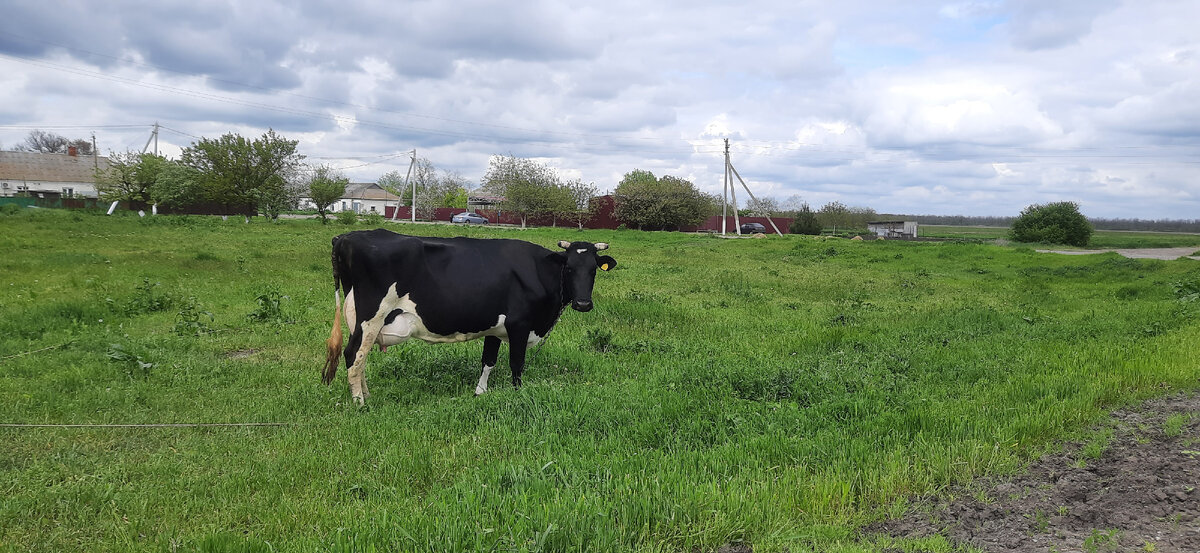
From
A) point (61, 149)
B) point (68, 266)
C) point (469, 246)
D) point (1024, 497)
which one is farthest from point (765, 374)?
point (61, 149)

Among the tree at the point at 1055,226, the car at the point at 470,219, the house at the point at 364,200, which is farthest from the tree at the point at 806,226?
the house at the point at 364,200

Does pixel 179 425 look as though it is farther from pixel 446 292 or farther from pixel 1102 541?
pixel 1102 541

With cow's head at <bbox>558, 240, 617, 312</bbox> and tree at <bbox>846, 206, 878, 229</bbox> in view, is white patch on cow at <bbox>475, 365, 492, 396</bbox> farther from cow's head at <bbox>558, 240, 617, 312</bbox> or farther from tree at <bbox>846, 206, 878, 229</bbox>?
tree at <bbox>846, 206, 878, 229</bbox>

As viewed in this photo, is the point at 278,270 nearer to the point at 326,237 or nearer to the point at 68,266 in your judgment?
the point at 68,266

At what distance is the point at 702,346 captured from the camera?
9422 mm

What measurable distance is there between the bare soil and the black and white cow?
4.19 m

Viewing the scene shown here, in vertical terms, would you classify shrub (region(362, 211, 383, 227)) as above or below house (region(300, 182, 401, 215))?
below

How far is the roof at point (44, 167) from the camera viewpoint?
83375mm

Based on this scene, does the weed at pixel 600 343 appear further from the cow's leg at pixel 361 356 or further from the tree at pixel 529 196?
the tree at pixel 529 196

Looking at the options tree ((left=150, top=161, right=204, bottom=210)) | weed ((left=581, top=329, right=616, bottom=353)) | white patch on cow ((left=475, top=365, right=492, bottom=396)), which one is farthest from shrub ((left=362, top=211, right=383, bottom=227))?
white patch on cow ((left=475, top=365, right=492, bottom=396))

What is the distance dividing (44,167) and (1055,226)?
107m

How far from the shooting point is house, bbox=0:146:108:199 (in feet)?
271

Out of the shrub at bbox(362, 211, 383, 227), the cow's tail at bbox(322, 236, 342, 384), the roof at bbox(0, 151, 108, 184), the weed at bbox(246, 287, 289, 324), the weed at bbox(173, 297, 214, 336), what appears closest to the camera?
the cow's tail at bbox(322, 236, 342, 384)

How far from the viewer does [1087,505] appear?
417cm
